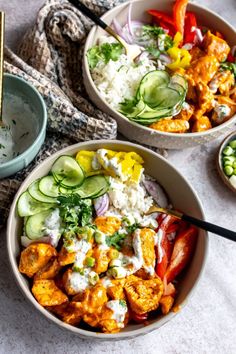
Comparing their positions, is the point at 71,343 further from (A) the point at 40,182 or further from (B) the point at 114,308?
(A) the point at 40,182

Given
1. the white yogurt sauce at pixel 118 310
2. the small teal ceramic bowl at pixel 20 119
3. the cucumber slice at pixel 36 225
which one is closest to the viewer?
the white yogurt sauce at pixel 118 310

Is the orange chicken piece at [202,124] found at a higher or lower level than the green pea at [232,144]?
higher

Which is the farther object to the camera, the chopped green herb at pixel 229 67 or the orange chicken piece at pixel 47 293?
the chopped green herb at pixel 229 67

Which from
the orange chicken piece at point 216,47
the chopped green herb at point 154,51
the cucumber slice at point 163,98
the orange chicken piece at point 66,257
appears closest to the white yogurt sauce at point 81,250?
the orange chicken piece at point 66,257

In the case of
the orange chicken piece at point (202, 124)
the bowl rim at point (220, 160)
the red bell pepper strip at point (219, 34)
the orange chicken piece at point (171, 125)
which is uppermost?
the red bell pepper strip at point (219, 34)

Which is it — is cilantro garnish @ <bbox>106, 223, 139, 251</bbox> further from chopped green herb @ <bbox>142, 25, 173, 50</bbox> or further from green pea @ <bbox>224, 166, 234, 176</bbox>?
chopped green herb @ <bbox>142, 25, 173, 50</bbox>

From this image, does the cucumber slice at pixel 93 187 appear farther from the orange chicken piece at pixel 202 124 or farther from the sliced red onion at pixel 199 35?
the sliced red onion at pixel 199 35
